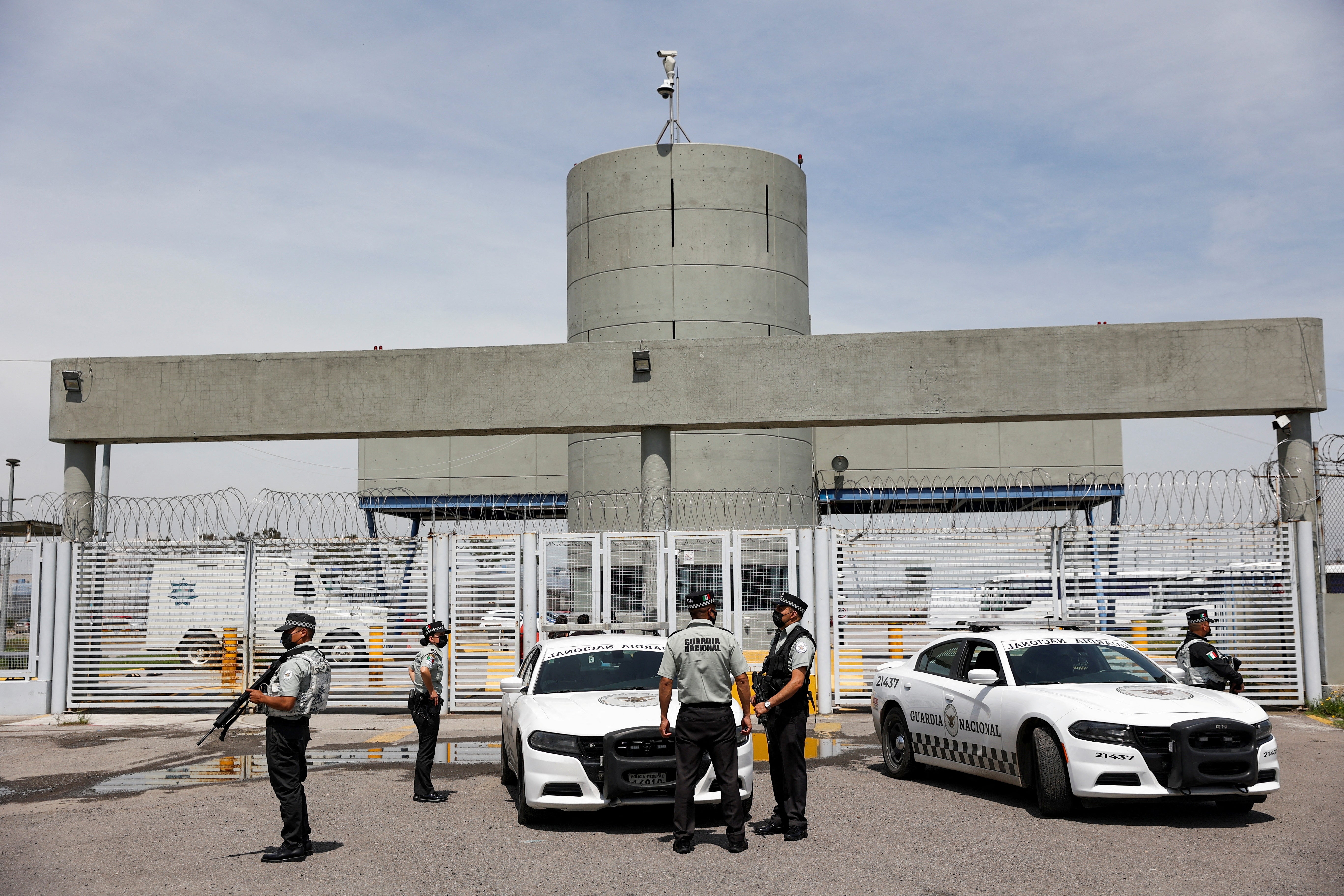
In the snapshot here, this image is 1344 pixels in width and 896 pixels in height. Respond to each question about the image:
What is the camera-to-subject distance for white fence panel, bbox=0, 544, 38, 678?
16844 mm

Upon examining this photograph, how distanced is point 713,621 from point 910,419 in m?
9.02

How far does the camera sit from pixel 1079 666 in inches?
382

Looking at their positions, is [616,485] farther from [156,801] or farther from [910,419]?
[156,801]

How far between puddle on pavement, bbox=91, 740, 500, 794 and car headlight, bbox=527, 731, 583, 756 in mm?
2037

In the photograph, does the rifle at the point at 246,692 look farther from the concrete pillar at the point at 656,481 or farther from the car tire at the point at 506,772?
the concrete pillar at the point at 656,481

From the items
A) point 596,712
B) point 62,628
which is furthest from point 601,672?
point 62,628

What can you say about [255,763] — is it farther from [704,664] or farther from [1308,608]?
[1308,608]

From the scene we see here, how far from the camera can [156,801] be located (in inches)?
389

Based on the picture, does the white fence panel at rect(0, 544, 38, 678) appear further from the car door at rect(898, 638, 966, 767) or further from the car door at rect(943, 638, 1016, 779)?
the car door at rect(943, 638, 1016, 779)

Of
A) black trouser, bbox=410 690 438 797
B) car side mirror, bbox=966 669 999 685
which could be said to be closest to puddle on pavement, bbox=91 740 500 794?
black trouser, bbox=410 690 438 797

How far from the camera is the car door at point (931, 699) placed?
10117 mm

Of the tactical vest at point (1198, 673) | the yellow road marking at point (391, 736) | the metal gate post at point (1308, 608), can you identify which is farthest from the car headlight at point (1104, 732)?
the metal gate post at point (1308, 608)

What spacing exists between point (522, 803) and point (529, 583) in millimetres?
7374

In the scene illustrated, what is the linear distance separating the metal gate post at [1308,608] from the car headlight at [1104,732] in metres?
8.76
